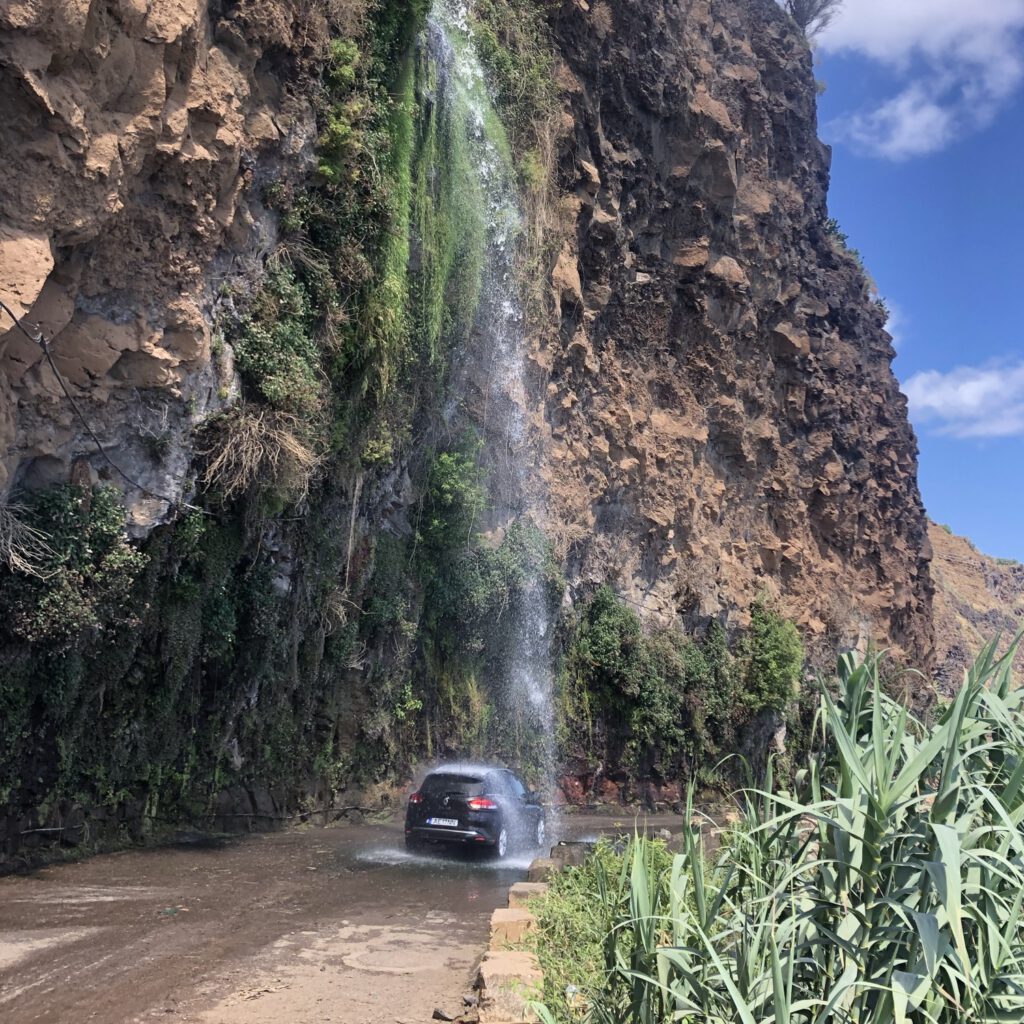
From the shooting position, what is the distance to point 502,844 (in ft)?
41.1

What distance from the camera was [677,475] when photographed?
1077 inches

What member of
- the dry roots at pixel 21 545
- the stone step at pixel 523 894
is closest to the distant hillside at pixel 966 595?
the stone step at pixel 523 894

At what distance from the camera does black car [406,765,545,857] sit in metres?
12.2

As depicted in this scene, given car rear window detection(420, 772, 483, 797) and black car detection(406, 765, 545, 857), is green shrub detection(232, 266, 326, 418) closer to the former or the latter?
car rear window detection(420, 772, 483, 797)

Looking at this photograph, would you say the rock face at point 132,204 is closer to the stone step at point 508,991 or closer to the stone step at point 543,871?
the stone step at point 543,871

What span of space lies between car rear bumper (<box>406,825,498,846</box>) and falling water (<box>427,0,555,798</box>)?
26.6 feet

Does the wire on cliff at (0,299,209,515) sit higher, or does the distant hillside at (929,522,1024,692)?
the distant hillside at (929,522,1024,692)

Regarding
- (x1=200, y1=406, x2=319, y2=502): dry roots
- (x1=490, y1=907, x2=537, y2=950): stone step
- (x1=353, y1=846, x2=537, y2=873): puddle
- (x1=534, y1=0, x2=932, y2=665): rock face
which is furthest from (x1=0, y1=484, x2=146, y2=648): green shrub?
(x1=534, y1=0, x2=932, y2=665): rock face

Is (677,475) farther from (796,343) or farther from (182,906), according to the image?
(182,906)

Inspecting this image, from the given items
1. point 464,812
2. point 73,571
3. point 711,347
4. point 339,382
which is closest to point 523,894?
point 464,812

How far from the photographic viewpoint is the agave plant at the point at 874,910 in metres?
3.20

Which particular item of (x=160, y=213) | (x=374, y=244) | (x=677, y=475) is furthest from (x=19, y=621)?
(x=677, y=475)

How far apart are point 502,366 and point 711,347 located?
10383 millimetres

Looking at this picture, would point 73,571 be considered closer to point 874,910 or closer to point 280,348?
point 280,348
